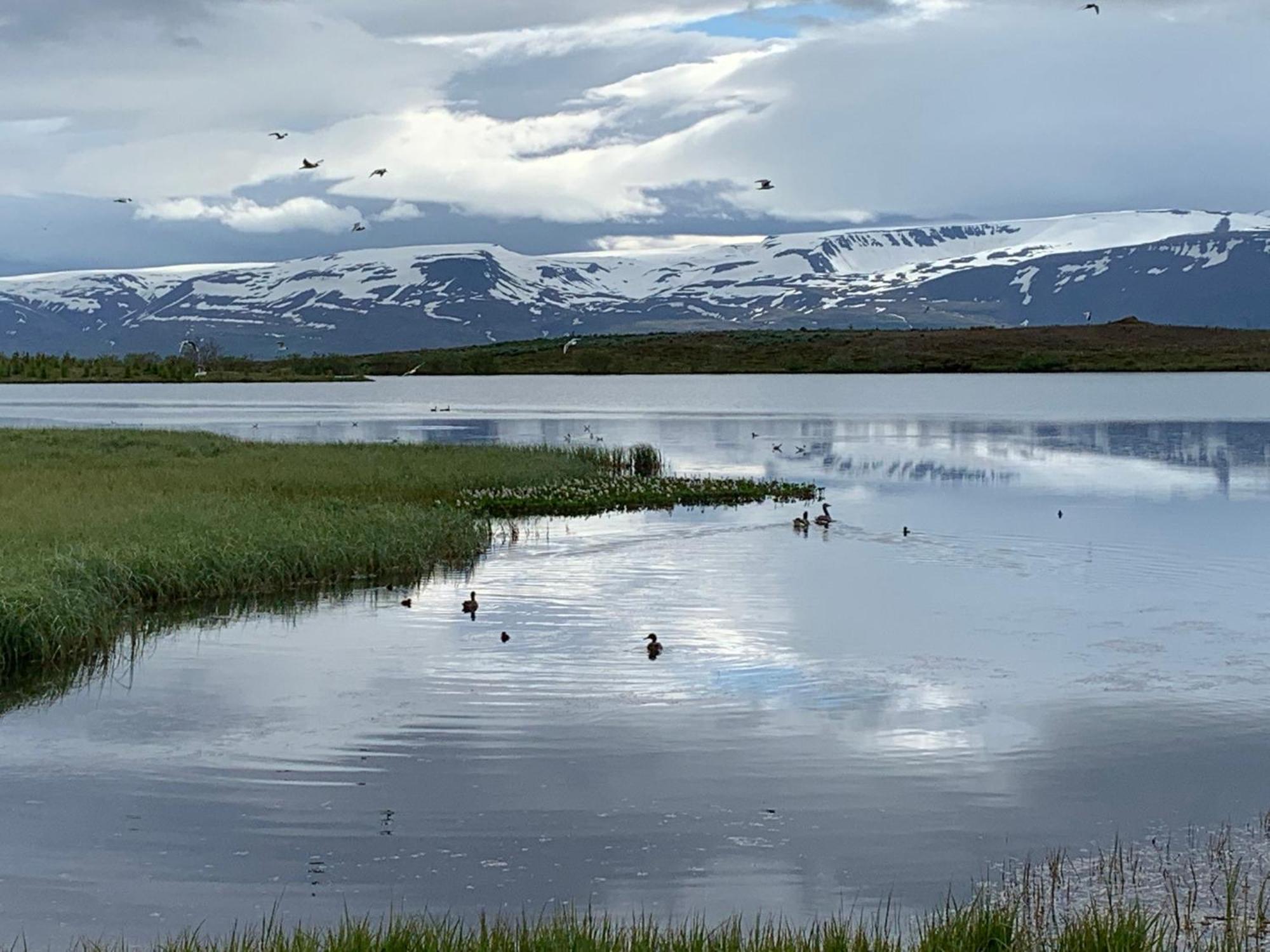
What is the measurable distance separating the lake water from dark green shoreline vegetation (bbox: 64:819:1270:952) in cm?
50

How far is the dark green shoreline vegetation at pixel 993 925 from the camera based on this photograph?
405 inches

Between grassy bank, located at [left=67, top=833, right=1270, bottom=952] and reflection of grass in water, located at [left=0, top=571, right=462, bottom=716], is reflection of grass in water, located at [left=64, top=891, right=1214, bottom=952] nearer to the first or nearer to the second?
grassy bank, located at [left=67, top=833, right=1270, bottom=952]

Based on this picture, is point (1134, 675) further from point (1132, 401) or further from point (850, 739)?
point (1132, 401)

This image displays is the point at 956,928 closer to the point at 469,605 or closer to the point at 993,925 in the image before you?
the point at 993,925

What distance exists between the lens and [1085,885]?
12.7 m

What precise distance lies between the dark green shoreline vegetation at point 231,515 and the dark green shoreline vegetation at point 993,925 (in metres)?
11.0

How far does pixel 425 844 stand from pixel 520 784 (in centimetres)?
204

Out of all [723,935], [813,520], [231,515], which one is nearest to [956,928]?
[723,935]

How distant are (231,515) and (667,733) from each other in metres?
16.3

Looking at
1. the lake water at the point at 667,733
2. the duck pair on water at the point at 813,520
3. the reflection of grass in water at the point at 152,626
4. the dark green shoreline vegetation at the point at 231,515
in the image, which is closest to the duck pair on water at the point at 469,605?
the lake water at the point at 667,733

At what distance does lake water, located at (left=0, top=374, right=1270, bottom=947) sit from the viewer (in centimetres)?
1316

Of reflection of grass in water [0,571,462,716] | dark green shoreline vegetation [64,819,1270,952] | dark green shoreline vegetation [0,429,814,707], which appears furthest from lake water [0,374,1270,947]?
dark green shoreline vegetation [0,429,814,707]

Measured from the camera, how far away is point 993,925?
35.8 ft

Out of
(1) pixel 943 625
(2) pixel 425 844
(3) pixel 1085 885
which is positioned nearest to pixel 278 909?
(2) pixel 425 844
